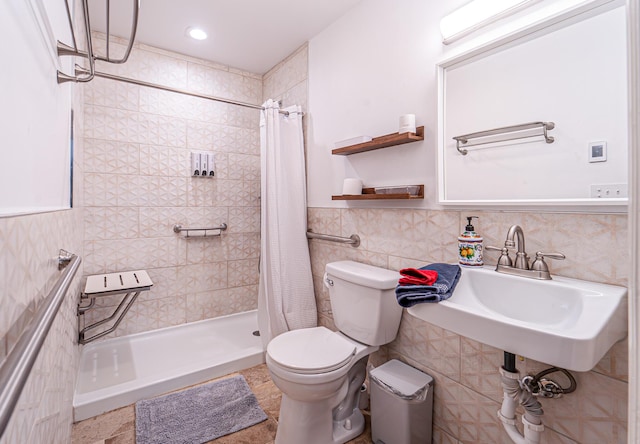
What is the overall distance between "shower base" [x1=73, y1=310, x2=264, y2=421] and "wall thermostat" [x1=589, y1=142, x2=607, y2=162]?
2.13 m

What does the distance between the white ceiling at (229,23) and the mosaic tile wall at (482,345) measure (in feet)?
4.39

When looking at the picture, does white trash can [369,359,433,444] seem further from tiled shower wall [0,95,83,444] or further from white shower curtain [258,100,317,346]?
tiled shower wall [0,95,83,444]

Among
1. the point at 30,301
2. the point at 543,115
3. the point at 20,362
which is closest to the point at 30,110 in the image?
the point at 30,301

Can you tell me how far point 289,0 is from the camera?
6.38 feet

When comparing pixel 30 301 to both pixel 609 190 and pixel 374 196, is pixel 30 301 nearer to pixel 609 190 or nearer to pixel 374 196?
pixel 374 196

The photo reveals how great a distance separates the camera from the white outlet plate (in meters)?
0.97

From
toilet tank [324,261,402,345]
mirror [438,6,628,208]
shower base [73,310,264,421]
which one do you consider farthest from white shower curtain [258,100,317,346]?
mirror [438,6,628,208]

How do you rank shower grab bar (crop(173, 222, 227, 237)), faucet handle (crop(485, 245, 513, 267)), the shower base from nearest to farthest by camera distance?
1. faucet handle (crop(485, 245, 513, 267))
2. the shower base
3. shower grab bar (crop(173, 222, 227, 237))

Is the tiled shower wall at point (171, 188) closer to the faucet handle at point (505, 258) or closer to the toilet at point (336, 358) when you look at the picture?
the toilet at point (336, 358)

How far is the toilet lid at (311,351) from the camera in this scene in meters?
1.38

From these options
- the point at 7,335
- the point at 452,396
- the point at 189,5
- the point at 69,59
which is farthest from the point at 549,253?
the point at 189,5

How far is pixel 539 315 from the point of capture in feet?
3.51

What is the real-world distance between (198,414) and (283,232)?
120 centimetres

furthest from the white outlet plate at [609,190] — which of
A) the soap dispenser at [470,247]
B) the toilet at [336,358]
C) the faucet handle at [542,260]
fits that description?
the toilet at [336,358]
